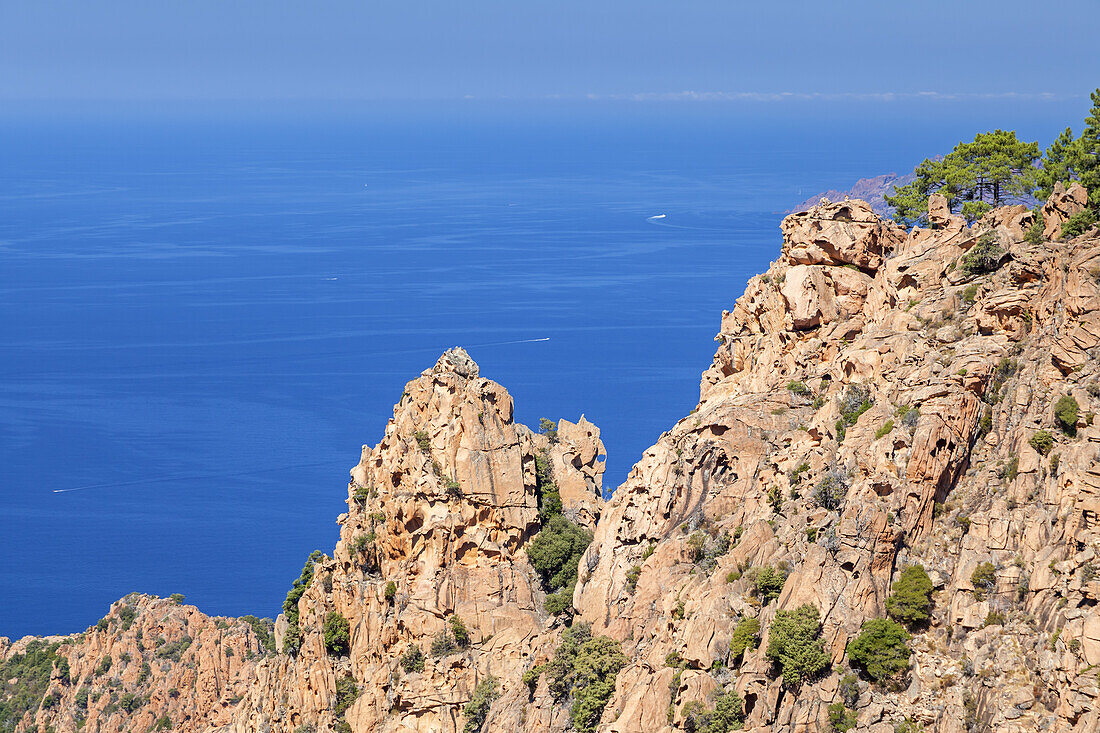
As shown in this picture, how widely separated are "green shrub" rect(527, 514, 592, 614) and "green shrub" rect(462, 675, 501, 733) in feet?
13.3

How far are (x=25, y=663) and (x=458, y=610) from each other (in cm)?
4966

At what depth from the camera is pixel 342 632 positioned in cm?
5684

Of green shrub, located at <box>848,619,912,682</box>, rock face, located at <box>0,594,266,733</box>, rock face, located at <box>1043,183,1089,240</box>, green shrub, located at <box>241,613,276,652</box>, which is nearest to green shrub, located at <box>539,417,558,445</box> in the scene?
rock face, located at <box>1043,183,1089,240</box>

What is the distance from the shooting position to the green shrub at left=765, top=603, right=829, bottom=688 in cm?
3912

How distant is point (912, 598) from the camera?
130 feet

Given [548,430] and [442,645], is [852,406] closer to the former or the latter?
[442,645]

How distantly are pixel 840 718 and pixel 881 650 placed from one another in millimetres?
2313

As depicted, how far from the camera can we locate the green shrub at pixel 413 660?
54406mm

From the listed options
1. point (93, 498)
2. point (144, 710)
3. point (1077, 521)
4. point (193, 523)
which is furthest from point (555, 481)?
point (93, 498)

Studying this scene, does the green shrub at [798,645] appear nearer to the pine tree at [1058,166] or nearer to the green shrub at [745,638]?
the green shrub at [745,638]

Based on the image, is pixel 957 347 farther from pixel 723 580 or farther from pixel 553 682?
pixel 553 682

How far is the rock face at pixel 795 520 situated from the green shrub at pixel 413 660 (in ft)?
0.30

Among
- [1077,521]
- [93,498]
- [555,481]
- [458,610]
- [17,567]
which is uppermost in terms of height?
[93,498]

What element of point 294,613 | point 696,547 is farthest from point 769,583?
point 294,613
